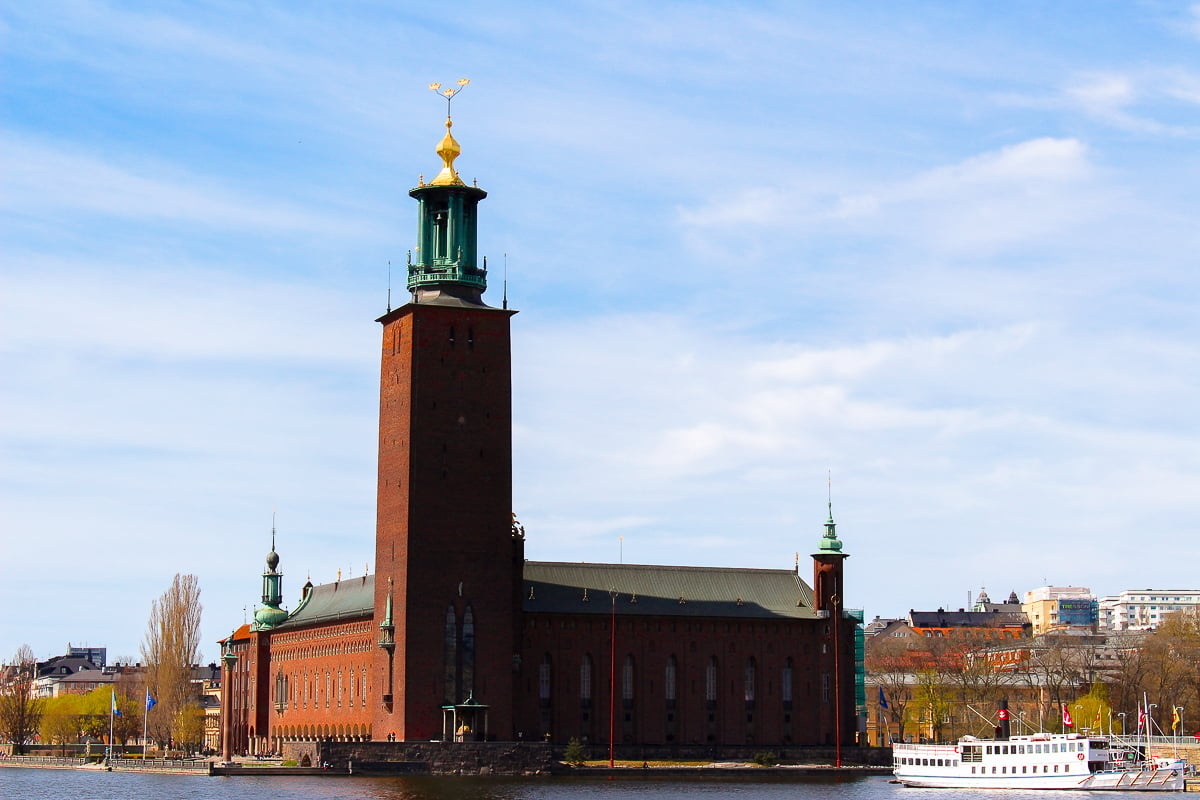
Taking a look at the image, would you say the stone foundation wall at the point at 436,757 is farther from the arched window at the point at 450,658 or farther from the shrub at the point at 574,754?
the shrub at the point at 574,754

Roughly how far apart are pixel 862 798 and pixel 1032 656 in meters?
76.3

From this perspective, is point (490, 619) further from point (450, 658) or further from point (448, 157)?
point (448, 157)

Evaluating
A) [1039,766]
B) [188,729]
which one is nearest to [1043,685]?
[1039,766]

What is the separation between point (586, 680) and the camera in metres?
109

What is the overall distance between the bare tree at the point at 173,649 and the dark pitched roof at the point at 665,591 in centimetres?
3719

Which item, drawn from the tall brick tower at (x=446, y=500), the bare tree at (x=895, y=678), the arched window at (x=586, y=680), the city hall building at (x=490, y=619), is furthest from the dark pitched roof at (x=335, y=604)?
the bare tree at (x=895, y=678)

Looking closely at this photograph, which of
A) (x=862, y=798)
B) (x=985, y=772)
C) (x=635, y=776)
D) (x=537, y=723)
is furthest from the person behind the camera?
(x=537, y=723)

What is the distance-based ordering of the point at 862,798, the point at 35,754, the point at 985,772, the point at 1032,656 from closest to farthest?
the point at 862,798
the point at 985,772
the point at 35,754
the point at 1032,656

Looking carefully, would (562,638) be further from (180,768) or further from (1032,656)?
(1032,656)

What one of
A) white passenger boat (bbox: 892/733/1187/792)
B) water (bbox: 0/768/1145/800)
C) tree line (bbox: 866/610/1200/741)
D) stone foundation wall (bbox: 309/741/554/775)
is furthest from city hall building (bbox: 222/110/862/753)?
white passenger boat (bbox: 892/733/1187/792)

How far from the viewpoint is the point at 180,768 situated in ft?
355

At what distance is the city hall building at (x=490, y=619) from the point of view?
9994 cm

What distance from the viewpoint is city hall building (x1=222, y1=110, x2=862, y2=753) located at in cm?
9994

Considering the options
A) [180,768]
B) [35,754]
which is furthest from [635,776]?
[35,754]
